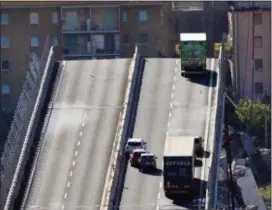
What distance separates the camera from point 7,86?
142375 millimetres

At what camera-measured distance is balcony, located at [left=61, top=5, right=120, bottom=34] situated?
142 metres

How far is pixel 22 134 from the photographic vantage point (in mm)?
106938

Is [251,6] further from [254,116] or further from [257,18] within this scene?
[254,116]

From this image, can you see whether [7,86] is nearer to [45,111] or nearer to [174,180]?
[45,111]

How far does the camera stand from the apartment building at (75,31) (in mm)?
142125

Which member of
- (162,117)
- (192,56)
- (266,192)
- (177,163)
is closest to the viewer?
(177,163)

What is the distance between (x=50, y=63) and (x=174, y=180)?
1608 cm

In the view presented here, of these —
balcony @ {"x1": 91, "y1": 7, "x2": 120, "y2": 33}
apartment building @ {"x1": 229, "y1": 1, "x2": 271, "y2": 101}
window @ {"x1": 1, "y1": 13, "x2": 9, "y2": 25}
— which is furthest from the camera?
apartment building @ {"x1": 229, "y1": 1, "x2": 271, "y2": 101}

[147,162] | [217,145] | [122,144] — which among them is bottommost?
[147,162]

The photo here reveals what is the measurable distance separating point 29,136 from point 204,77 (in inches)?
473

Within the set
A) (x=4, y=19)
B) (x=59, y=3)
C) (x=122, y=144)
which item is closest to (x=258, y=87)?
(x=59, y=3)

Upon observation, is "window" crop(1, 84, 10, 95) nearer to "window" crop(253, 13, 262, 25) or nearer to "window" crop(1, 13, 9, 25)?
"window" crop(1, 13, 9, 25)

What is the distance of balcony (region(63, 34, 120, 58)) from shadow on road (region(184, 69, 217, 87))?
2822 centimetres

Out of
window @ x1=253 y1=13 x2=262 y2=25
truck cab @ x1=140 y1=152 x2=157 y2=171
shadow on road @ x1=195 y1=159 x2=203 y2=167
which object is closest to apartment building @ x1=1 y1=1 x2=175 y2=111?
window @ x1=253 y1=13 x2=262 y2=25
